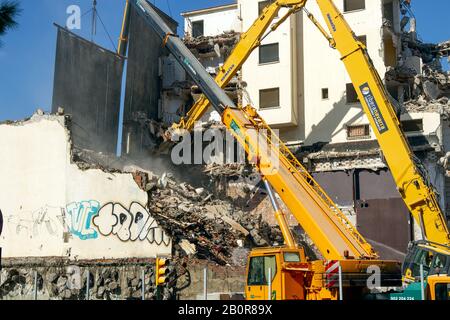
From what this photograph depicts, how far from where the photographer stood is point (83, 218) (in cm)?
2430

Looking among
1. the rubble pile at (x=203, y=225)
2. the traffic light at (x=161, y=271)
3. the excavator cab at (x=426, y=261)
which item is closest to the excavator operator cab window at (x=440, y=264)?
the excavator cab at (x=426, y=261)

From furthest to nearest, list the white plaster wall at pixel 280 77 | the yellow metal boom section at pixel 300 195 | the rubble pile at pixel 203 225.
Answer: the white plaster wall at pixel 280 77
the rubble pile at pixel 203 225
the yellow metal boom section at pixel 300 195

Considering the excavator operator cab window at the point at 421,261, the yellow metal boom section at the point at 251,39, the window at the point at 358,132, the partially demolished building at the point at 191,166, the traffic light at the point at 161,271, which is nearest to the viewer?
the excavator operator cab window at the point at 421,261

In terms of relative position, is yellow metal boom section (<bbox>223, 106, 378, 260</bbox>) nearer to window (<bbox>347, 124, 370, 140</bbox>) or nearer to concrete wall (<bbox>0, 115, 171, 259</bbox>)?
concrete wall (<bbox>0, 115, 171, 259</bbox>)

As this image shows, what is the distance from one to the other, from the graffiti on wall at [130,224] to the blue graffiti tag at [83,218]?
30cm

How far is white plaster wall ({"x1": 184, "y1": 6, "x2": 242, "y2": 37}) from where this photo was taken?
1751 inches

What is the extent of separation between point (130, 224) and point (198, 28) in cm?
2557

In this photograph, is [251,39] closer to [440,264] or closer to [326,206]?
[326,206]

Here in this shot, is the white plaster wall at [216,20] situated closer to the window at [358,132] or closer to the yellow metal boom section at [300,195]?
the window at [358,132]

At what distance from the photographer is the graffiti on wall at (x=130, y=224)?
23672 millimetres

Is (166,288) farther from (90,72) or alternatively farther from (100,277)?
(90,72)

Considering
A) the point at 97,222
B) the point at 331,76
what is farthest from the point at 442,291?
the point at 331,76

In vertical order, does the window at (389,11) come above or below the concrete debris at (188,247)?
above
